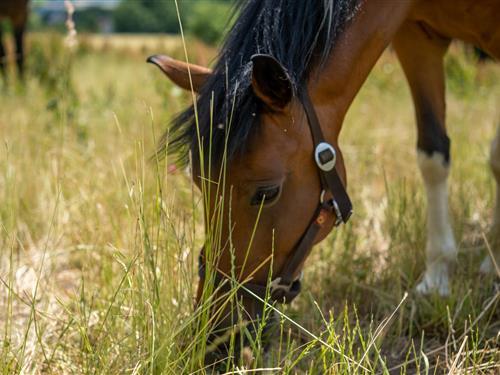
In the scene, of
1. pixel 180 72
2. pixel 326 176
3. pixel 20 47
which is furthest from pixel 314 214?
pixel 20 47

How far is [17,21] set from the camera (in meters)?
6.20

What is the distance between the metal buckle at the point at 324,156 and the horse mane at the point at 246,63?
19 cm

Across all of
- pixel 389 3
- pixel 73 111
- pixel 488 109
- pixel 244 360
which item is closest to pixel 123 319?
pixel 244 360

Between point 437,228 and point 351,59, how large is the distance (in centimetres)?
109

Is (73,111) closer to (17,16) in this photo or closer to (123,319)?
(17,16)

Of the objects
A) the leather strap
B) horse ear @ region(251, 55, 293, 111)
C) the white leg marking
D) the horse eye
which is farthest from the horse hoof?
horse ear @ region(251, 55, 293, 111)

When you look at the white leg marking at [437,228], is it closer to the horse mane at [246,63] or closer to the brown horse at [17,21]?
the horse mane at [246,63]

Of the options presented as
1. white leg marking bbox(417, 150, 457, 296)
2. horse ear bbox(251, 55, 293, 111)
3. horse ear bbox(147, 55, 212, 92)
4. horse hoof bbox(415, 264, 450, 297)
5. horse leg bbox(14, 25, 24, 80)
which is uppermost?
horse ear bbox(251, 55, 293, 111)

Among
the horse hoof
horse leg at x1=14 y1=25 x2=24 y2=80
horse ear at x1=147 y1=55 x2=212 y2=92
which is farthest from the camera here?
horse leg at x1=14 y1=25 x2=24 y2=80

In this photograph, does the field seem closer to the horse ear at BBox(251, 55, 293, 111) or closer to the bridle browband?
the bridle browband

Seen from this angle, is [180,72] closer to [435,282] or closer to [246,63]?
[246,63]

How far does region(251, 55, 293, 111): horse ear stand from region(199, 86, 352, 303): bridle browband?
3.4 inches

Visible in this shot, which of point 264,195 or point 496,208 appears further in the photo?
point 496,208

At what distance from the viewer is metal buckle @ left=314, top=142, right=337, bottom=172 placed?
1.91m
